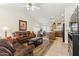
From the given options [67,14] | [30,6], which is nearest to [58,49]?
[67,14]

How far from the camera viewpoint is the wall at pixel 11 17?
253 centimetres

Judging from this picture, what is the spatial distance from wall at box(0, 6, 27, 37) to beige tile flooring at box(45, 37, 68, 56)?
2.78ft

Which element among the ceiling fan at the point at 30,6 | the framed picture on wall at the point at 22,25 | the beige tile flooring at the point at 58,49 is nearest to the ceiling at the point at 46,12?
the ceiling fan at the point at 30,6

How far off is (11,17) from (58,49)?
122cm

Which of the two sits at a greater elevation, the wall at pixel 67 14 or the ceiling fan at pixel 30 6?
the ceiling fan at pixel 30 6

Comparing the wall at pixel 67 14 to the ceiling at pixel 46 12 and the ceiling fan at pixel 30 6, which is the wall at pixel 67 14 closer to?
the ceiling at pixel 46 12

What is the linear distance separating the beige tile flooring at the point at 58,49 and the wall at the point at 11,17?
0.85m

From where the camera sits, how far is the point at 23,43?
2.67 metres

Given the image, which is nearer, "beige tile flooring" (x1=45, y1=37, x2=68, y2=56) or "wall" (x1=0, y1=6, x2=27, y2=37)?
"wall" (x1=0, y1=6, x2=27, y2=37)

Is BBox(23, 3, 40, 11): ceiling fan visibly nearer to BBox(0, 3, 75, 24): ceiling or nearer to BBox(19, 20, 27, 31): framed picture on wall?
BBox(0, 3, 75, 24): ceiling

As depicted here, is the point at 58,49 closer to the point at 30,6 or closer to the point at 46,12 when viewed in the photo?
the point at 46,12

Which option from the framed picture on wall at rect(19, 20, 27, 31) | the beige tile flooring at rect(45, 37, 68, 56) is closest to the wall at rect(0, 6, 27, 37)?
the framed picture on wall at rect(19, 20, 27, 31)

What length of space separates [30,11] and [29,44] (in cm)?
72

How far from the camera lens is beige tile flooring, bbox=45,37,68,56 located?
2.64 meters
